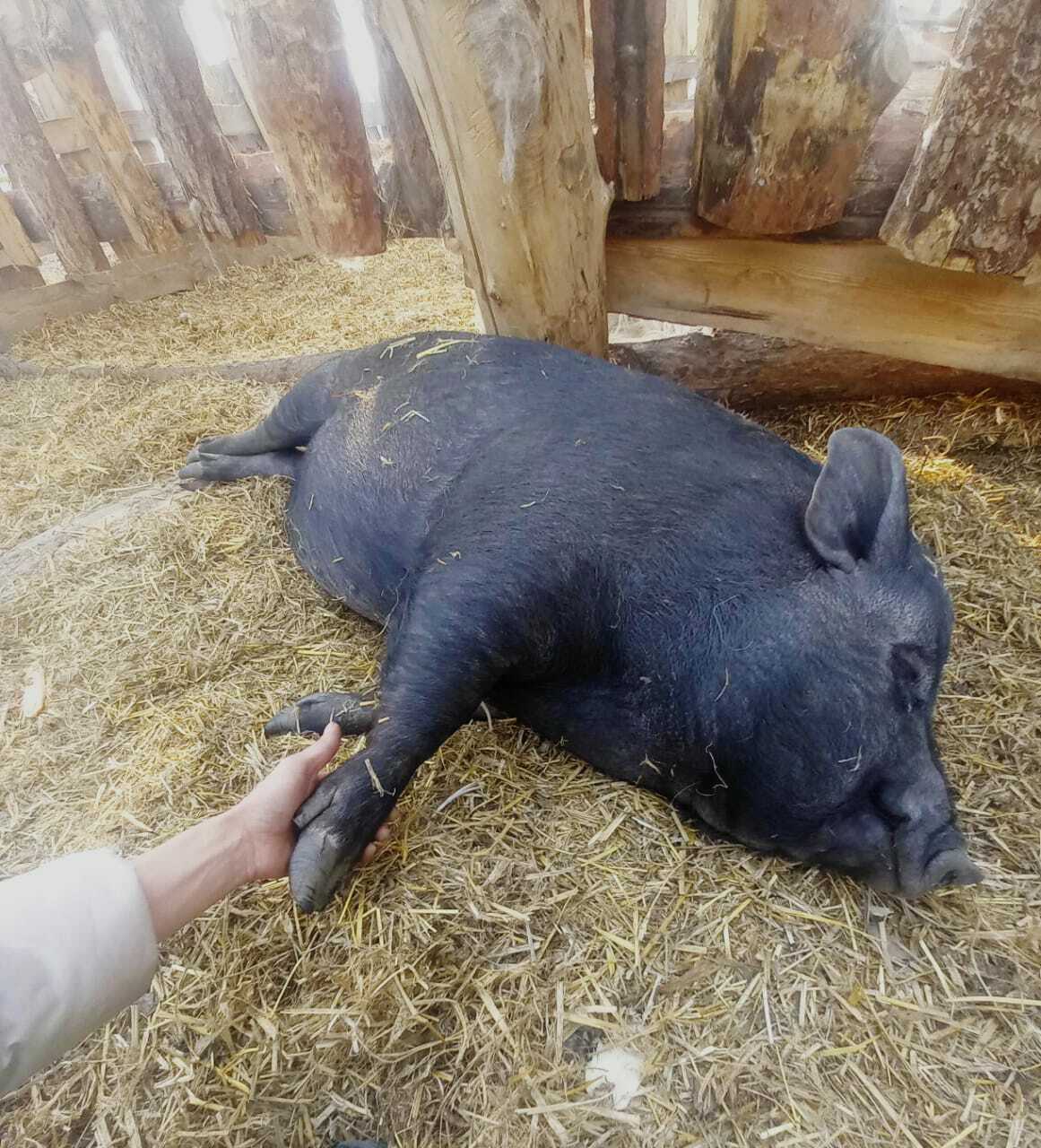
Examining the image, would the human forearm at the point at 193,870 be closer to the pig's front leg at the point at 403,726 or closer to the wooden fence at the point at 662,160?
the pig's front leg at the point at 403,726

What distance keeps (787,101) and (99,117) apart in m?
4.59

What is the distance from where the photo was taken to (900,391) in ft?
12.1

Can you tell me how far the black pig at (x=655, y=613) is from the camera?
5.96 ft

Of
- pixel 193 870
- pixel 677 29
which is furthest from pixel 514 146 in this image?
pixel 677 29

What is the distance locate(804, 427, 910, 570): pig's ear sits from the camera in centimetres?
183

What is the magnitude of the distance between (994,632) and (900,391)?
1.55 meters

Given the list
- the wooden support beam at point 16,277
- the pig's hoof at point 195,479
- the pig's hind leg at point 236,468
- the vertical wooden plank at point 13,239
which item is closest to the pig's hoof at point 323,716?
the pig's hind leg at point 236,468

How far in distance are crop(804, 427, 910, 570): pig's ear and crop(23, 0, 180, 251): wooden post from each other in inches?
182

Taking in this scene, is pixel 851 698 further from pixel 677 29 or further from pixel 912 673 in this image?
pixel 677 29

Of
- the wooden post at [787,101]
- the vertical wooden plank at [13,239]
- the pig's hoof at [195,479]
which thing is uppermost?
the wooden post at [787,101]

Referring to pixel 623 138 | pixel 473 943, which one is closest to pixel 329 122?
pixel 623 138

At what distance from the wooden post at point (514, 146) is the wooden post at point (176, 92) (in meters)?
2.01

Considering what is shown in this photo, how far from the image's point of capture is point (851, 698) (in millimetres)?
1792

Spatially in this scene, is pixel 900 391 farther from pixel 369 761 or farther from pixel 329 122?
pixel 369 761
